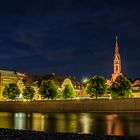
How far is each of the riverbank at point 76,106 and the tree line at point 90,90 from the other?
12631mm

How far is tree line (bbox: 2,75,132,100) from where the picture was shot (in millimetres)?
104938

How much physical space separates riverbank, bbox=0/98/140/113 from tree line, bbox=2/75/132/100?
41.4ft

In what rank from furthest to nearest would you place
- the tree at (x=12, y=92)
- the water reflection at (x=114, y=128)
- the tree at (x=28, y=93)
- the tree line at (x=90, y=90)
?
the tree at (x=12, y=92), the tree at (x=28, y=93), the tree line at (x=90, y=90), the water reflection at (x=114, y=128)

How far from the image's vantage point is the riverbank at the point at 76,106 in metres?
86.1

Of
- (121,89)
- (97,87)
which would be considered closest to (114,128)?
(121,89)

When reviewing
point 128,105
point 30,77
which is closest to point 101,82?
point 128,105

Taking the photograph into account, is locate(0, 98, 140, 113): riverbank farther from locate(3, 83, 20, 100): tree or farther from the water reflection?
the water reflection

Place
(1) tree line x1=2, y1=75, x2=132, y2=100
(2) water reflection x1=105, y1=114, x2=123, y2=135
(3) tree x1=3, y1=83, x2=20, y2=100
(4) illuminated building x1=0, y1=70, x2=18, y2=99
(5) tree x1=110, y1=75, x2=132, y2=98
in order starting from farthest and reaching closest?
(4) illuminated building x1=0, y1=70, x2=18, y2=99 → (3) tree x1=3, y1=83, x2=20, y2=100 → (1) tree line x1=2, y1=75, x2=132, y2=100 → (5) tree x1=110, y1=75, x2=132, y2=98 → (2) water reflection x1=105, y1=114, x2=123, y2=135

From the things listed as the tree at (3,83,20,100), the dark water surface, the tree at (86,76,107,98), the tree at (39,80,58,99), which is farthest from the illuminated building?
the dark water surface

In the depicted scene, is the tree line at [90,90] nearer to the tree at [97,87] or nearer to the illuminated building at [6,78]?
the tree at [97,87]

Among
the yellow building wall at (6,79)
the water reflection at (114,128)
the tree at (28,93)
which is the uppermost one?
the yellow building wall at (6,79)

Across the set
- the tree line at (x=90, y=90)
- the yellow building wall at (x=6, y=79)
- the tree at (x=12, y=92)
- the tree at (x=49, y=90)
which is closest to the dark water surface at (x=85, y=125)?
the tree line at (x=90, y=90)

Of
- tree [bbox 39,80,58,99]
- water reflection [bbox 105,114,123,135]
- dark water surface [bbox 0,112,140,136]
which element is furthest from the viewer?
tree [bbox 39,80,58,99]

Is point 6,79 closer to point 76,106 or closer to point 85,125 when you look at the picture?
point 76,106
